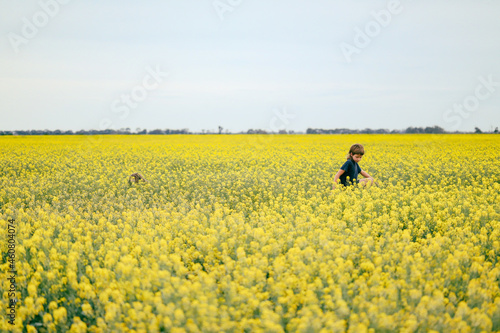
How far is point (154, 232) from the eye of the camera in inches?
191

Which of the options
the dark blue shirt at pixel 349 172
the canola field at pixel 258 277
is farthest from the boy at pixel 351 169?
the canola field at pixel 258 277

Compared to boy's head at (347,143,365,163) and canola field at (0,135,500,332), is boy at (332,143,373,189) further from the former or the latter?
canola field at (0,135,500,332)

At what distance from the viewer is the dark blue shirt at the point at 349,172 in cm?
836

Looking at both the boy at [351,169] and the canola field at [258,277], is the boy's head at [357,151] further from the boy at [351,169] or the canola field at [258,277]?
the canola field at [258,277]

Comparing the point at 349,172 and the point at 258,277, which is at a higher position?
the point at 349,172

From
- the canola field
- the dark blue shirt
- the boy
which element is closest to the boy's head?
the boy

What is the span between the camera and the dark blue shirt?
8.36 meters

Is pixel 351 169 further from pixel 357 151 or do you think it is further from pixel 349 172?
pixel 357 151

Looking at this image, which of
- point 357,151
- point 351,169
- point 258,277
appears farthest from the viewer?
point 351,169

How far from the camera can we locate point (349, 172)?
8484 mm

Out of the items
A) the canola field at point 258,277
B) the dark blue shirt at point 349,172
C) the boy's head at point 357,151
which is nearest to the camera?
the canola field at point 258,277

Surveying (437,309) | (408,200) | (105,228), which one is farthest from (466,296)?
(105,228)

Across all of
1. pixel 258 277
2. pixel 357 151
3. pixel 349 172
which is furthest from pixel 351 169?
pixel 258 277

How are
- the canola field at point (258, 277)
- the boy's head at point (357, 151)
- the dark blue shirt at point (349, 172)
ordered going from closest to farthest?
the canola field at point (258, 277) → the boy's head at point (357, 151) → the dark blue shirt at point (349, 172)
